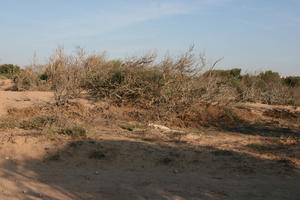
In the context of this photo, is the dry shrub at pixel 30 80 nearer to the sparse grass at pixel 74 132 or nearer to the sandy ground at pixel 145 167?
the sandy ground at pixel 145 167

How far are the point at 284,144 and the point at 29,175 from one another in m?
5.86

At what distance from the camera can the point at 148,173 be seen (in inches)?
239

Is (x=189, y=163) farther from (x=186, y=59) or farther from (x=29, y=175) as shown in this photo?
(x=186, y=59)

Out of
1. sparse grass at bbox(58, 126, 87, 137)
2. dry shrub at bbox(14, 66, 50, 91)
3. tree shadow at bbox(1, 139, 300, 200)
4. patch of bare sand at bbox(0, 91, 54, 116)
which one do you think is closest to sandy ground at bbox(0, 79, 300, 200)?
tree shadow at bbox(1, 139, 300, 200)

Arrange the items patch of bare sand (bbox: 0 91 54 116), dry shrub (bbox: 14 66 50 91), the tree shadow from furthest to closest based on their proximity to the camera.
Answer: dry shrub (bbox: 14 66 50 91)
patch of bare sand (bbox: 0 91 54 116)
the tree shadow

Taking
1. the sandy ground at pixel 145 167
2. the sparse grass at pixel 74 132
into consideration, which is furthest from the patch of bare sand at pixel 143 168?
the sparse grass at pixel 74 132

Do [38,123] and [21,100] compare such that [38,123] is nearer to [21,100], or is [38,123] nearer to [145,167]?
[145,167]

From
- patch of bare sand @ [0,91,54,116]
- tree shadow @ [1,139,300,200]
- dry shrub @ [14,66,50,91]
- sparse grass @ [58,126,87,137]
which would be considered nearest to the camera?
tree shadow @ [1,139,300,200]

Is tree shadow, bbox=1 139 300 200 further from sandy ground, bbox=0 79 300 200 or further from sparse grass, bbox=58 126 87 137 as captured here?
sparse grass, bbox=58 126 87 137

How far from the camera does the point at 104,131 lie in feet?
29.7

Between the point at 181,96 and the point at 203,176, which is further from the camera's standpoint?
the point at 181,96

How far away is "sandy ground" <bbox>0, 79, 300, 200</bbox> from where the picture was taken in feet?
16.6

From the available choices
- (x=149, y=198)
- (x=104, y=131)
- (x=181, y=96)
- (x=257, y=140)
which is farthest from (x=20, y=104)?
(x=149, y=198)

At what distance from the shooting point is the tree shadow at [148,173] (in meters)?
5.05
